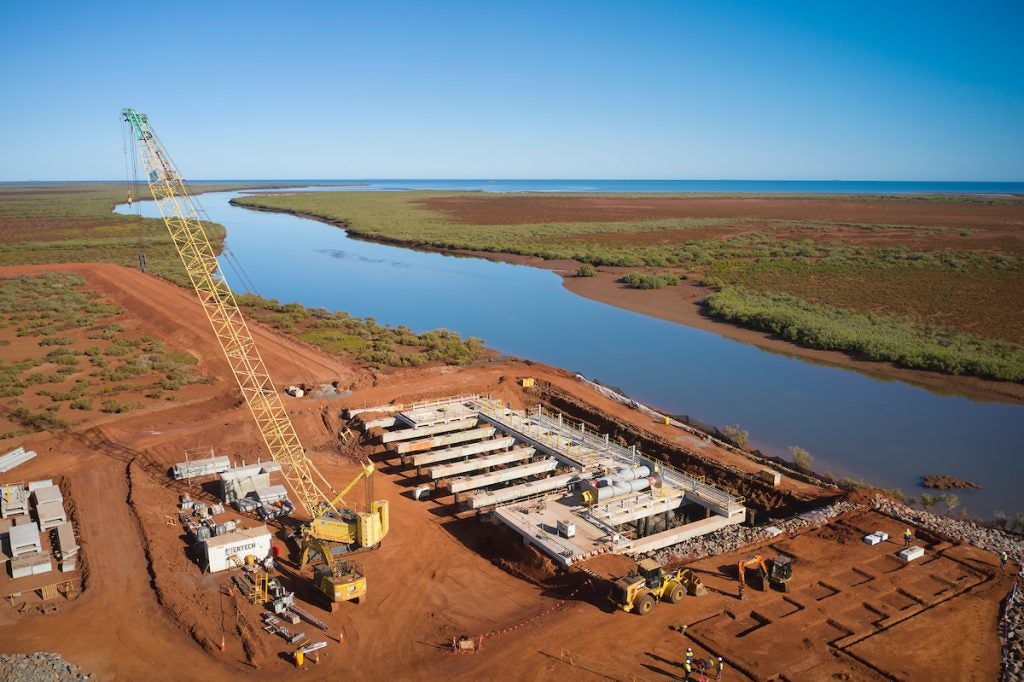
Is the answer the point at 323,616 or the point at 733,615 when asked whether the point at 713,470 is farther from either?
the point at 323,616

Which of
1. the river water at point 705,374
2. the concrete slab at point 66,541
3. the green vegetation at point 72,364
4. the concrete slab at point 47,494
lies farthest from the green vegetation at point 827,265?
the concrete slab at point 47,494

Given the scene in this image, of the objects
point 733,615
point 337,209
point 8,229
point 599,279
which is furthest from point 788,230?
point 8,229

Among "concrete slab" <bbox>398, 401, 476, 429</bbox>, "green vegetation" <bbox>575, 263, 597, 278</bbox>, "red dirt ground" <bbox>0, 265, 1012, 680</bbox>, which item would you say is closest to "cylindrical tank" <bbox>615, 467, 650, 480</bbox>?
"red dirt ground" <bbox>0, 265, 1012, 680</bbox>

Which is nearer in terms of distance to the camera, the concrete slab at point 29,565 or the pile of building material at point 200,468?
the concrete slab at point 29,565

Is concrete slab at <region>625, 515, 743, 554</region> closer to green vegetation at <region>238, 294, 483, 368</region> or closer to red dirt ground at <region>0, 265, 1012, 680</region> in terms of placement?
red dirt ground at <region>0, 265, 1012, 680</region>

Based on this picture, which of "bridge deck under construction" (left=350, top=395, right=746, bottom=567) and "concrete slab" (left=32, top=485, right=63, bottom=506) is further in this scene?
"concrete slab" (left=32, top=485, right=63, bottom=506)

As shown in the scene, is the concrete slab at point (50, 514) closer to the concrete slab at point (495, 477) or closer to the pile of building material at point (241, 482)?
the pile of building material at point (241, 482)
